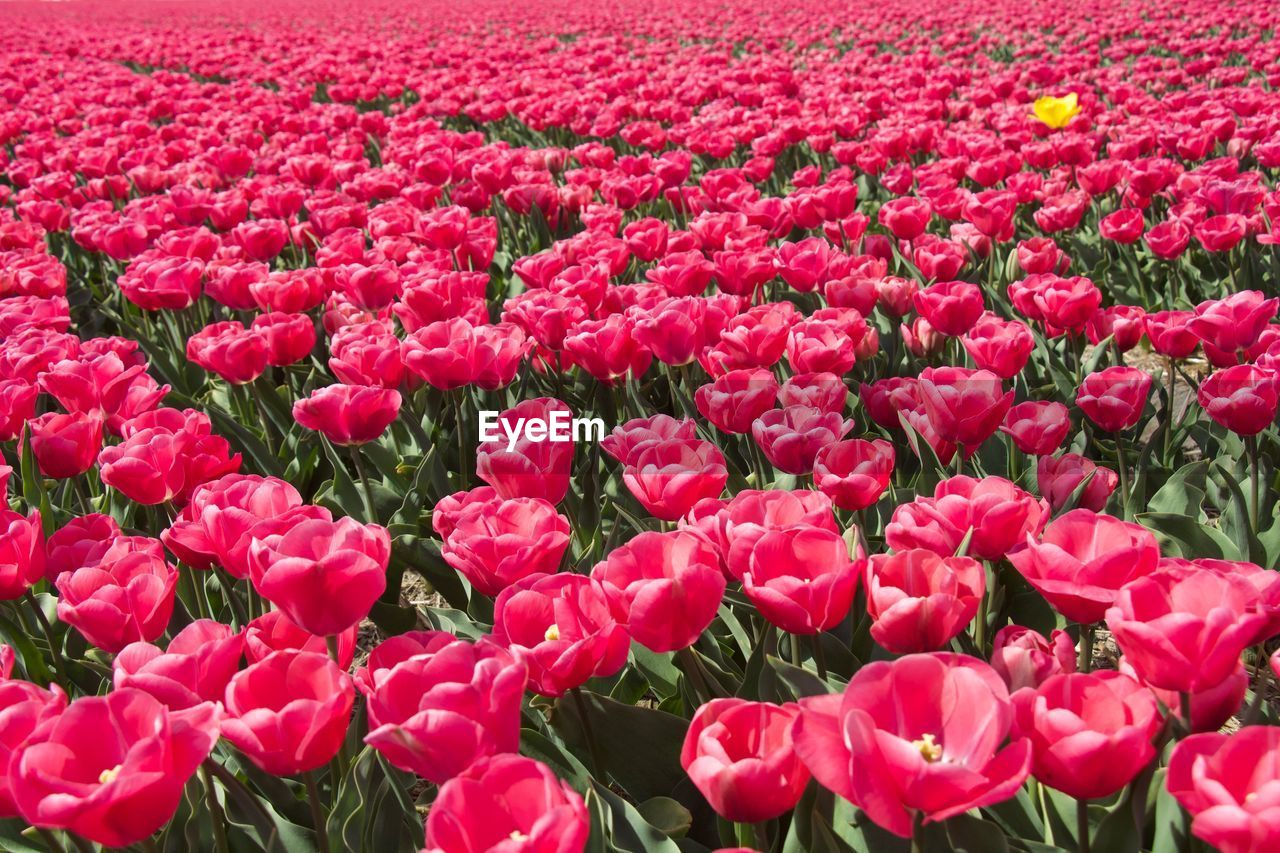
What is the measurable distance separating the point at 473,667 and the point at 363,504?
5.02 feet

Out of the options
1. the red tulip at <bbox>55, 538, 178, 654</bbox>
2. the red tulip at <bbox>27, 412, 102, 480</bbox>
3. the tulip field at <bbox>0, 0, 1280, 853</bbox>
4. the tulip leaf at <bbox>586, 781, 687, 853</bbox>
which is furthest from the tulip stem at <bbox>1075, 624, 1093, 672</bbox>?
the red tulip at <bbox>27, 412, 102, 480</bbox>

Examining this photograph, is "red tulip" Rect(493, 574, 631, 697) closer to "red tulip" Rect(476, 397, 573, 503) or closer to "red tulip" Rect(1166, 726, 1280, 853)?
"red tulip" Rect(476, 397, 573, 503)

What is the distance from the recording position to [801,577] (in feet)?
4.60

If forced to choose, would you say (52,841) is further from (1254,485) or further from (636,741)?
(1254,485)

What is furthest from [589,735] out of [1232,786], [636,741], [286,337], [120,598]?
[286,337]

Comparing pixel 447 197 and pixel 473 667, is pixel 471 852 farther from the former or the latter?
pixel 447 197

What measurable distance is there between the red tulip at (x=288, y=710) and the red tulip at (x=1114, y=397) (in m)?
1.71

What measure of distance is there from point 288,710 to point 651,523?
3.85 ft

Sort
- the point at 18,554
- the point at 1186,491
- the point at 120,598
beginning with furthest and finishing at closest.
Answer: the point at 1186,491 < the point at 18,554 < the point at 120,598

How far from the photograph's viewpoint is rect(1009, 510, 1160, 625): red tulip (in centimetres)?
130

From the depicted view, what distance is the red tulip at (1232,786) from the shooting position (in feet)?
3.02

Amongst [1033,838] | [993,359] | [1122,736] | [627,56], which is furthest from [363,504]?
[627,56]

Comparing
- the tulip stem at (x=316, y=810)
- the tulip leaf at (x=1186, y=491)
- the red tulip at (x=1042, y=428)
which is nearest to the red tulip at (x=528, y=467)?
the tulip stem at (x=316, y=810)

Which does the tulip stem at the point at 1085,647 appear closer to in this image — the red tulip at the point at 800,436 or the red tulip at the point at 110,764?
the red tulip at the point at 800,436
